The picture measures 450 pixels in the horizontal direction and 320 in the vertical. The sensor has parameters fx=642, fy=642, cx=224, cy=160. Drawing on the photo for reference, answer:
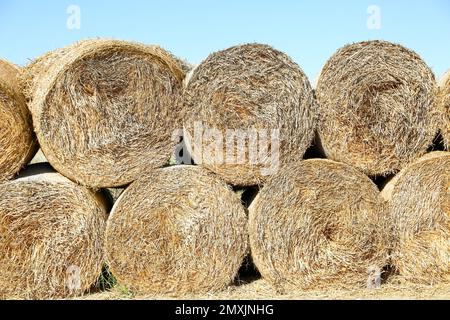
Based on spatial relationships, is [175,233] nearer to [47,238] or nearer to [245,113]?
[47,238]

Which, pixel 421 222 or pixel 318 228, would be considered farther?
pixel 421 222

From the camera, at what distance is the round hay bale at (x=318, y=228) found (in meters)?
5.48

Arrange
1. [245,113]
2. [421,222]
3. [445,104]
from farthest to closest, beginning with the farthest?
[445,104], [421,222], [245,113]

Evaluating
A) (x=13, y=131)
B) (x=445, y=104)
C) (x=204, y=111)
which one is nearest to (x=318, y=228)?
(x=204, y=111)

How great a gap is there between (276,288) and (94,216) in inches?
65.6

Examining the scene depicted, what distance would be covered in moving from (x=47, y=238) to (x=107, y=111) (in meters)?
1.17

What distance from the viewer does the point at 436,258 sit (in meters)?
5.68

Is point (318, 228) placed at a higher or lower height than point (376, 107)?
lower

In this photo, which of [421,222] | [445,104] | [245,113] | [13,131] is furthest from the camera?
[445,104]

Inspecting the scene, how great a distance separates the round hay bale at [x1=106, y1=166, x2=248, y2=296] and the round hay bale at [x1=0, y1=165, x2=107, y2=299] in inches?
8.5

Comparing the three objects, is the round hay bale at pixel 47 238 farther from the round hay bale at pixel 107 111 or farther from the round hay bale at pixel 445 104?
the round hay bale at pixel 445 104

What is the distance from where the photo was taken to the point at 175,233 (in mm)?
5426

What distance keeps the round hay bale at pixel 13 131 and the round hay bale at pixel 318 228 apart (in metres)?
2.01

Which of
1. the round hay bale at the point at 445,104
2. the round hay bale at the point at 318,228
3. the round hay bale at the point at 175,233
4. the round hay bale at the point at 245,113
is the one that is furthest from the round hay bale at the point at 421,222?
the round hay bale at the point at 175,233
